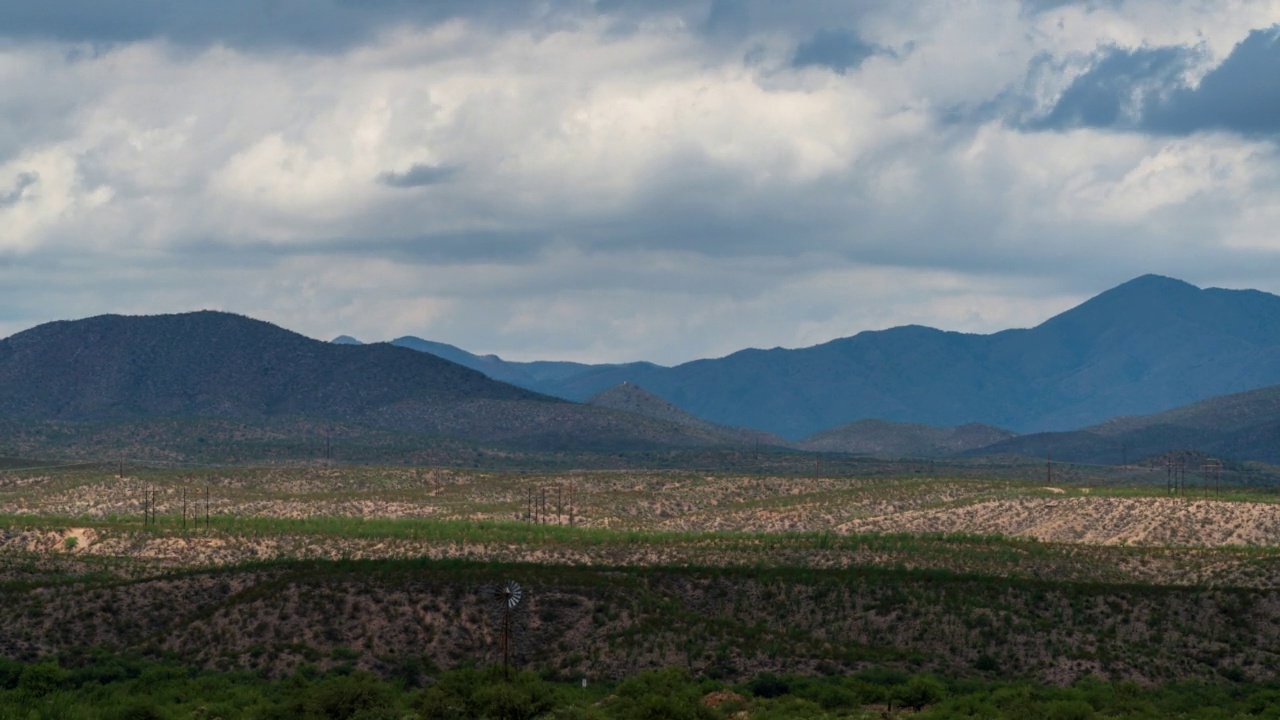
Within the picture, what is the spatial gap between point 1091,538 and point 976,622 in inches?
2005

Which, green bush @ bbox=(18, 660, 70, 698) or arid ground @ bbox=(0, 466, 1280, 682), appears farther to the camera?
arid ground @ bbox=(0, 466, 1280, 682)

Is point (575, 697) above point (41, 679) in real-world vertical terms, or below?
below

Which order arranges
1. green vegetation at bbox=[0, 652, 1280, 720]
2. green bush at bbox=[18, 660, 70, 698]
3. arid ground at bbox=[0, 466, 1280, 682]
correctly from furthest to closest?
arid ground at bbox=[0, 466, 1280, 682] → green bush at bbox=[18, 660, 70, 698] → green vegetation at bbox=[0, 652, 1280, 720]

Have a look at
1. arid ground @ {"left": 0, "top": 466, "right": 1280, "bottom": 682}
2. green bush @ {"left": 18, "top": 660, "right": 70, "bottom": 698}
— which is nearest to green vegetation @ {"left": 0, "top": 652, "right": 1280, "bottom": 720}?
green bush @ {"left": 18, "top": 660, "right": 70, "bottom": 698}

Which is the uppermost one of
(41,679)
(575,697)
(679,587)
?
(679,587)

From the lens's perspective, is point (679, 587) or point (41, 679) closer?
point (41, 679)

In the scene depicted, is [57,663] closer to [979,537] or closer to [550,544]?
[550,544]

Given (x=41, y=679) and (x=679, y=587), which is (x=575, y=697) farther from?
(x=679, y=587)

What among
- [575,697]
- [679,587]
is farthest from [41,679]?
[679,587]

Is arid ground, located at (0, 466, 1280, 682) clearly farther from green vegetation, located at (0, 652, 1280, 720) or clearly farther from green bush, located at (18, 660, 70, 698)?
green bush, located at (18, 660, 70, 698)

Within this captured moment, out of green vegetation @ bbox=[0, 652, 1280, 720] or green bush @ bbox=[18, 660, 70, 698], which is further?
green bush @ bbox=[18, 660, 70, 698]

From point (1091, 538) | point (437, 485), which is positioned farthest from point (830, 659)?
point (437, 485)

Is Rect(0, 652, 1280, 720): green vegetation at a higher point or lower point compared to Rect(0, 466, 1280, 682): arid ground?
lower

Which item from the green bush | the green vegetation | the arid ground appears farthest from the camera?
the arid ground
